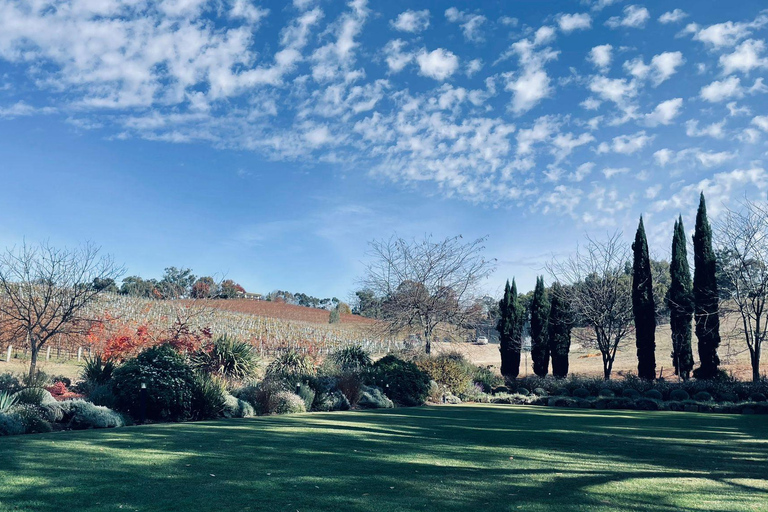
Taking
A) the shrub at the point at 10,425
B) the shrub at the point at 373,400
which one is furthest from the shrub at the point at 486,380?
the shrub at the point at 10,425

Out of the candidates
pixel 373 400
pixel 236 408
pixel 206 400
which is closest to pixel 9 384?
pixel 206 400

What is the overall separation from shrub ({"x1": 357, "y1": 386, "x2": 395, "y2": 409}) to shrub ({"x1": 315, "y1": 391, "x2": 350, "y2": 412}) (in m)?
0.90

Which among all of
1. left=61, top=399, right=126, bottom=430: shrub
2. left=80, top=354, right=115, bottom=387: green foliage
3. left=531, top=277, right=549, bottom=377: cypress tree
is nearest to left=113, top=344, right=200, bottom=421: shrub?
Answer: left=61, top=399, right=126, bottom=430: shrub

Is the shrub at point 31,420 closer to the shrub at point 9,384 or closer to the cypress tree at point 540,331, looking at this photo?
the shrub at point 9,384

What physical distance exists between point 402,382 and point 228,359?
5.74 m

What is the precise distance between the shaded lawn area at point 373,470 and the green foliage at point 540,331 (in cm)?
2258

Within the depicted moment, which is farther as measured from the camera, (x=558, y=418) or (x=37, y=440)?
(x=558, y=418)

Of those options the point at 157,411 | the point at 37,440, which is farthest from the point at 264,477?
the point at 157,411

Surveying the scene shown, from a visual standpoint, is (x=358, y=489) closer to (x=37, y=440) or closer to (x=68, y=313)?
(x=37, y=440)

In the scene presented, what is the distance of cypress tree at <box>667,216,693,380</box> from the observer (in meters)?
27.3

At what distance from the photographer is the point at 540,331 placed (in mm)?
33562

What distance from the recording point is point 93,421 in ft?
33.2

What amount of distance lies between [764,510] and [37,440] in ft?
28.9

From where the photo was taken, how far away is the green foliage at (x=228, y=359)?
1738 cm
